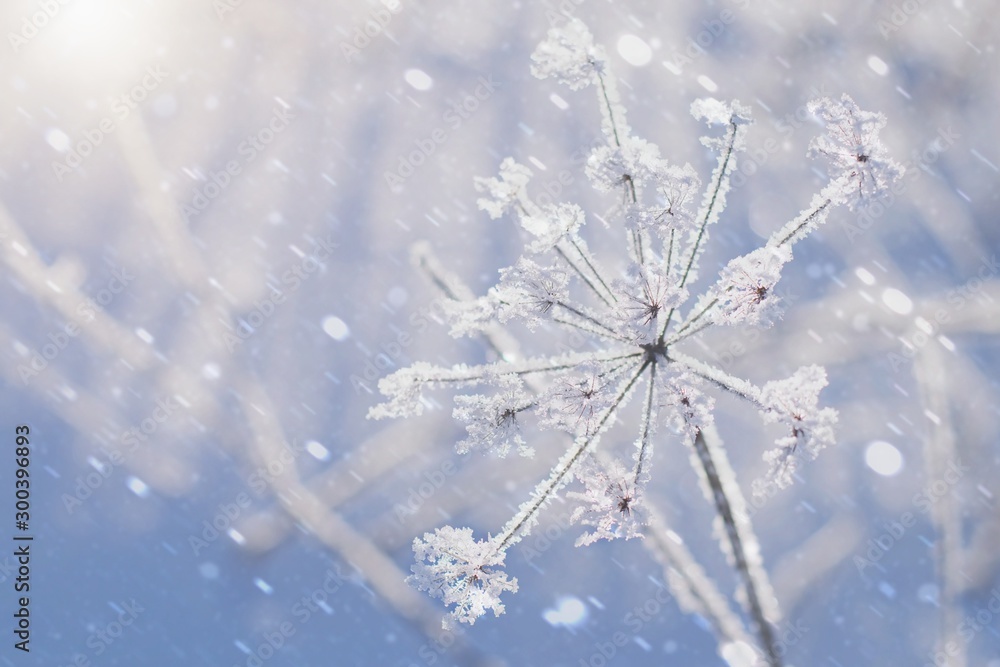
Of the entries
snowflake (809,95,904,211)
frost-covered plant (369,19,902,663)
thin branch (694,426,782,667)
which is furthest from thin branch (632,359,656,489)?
snowflake (809,95,904,211)

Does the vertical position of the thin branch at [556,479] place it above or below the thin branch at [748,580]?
above

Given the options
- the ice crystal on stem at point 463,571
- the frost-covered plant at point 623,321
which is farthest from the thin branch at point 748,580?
the ice crystal on stem at point 463,571

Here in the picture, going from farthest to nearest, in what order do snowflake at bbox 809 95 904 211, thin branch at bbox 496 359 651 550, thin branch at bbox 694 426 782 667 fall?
thin branch at bbox 496 359 651 550
snowflake at bbox 809 95 904 211
thin branch at bbox 694 426 782 667

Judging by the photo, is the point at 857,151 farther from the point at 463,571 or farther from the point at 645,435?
the point at 463,571

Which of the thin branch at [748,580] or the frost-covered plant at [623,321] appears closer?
the thin branch at [748,580]

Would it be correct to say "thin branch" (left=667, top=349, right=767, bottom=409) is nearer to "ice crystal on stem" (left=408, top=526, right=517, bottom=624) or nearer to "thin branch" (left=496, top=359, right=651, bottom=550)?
"thin branch" (left=496, top=359, right=651, bottom=550)

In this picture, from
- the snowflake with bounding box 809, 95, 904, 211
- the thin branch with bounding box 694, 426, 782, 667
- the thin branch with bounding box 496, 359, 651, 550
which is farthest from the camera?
the thin branch with bounding box 496, 359, 651, 550

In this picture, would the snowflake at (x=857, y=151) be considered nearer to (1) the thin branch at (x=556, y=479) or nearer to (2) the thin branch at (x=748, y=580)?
(1) the thin branch at (x=556, y=479)

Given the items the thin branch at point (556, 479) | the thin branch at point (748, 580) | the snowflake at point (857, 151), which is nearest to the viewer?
the thin branch at point (748, 580)

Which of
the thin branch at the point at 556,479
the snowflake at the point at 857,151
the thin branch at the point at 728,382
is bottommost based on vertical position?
the thin branch at the point at 556,479
